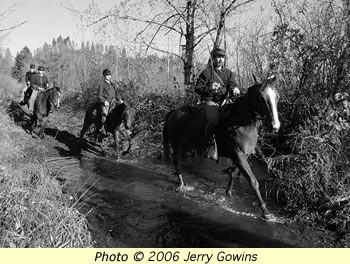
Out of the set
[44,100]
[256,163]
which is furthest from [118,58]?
[256,163]

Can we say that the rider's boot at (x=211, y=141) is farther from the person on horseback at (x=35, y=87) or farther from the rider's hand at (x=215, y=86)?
the person on horseback at (x=35, y=87)

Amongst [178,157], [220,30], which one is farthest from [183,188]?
[220,30]

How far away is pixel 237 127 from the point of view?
6012mm

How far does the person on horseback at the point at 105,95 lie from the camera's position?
36.9 ft

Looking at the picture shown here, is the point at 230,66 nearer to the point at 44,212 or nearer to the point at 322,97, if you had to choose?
the point at 322,97

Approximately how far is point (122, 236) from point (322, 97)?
16.6 feet

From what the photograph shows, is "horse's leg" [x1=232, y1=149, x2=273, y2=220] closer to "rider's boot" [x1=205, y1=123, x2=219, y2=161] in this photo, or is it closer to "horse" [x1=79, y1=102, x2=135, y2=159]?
"rider's boot" [x1=205, y1=123, x2=219, y2=161]

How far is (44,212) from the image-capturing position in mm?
4477

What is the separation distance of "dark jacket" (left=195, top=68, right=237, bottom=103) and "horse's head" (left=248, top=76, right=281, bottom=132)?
1.78m

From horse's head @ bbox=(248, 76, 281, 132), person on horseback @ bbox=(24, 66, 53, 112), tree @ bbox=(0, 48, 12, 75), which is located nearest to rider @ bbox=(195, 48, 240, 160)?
horse's head @ bbox=(248, 76, 281, 132)

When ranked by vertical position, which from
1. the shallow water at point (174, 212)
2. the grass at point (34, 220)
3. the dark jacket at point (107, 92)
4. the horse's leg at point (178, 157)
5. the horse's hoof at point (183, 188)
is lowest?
the shallow water at point (174, 212)

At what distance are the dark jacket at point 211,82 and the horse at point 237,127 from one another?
1.31 feet

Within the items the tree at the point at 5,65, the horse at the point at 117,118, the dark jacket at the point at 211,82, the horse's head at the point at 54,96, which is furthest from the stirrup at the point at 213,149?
the tree at the point at 5,65

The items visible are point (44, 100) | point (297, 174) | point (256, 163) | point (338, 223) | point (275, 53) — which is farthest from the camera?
point (44, 100)
